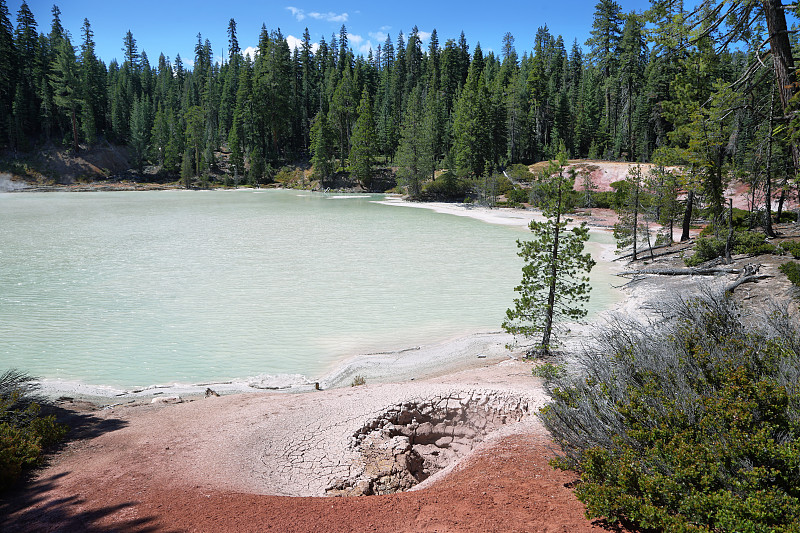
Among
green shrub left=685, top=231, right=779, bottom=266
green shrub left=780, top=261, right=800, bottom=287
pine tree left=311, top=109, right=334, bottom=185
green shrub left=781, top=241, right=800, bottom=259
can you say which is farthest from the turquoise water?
pine tree left=311, top=109, right=334, bottom=185

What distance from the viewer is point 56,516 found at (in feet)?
16.6

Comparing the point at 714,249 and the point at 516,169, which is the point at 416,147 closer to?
the point at 516,169

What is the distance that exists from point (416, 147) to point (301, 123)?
140 feet

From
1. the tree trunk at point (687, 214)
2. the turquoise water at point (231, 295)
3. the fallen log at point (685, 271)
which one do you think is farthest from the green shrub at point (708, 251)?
the tree trunk at point (687, 214)

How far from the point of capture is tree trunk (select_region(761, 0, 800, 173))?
5402 millimetres

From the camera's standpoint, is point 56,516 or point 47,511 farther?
point 47,511

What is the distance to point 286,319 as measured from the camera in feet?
50.1

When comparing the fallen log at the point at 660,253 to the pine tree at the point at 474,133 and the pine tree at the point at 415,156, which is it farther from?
the pine tree at the point at 474,133

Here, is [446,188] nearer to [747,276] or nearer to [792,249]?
[792,249]

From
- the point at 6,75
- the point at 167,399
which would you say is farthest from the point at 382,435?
the point at 6,75

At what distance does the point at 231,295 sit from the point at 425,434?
1246 centimetres

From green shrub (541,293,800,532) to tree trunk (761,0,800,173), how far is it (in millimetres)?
2930

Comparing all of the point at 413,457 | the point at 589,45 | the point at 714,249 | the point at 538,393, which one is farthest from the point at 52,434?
the point at 589,45

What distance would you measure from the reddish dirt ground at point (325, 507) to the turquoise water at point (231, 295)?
5.70 meters
